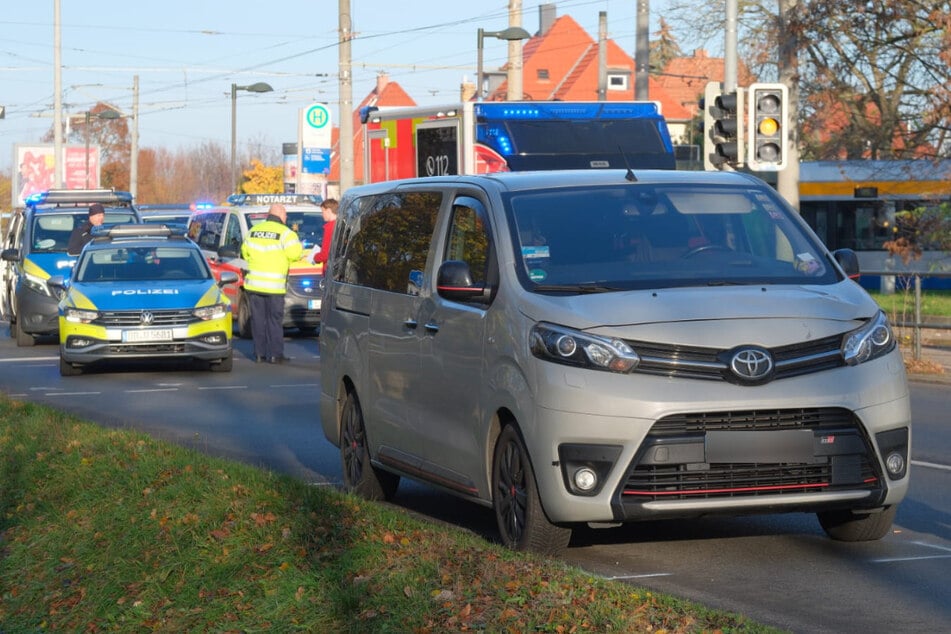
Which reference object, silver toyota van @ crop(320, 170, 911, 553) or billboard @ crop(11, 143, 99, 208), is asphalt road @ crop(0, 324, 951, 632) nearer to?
silver toyota van @ crop(320, 170, 911, 553)

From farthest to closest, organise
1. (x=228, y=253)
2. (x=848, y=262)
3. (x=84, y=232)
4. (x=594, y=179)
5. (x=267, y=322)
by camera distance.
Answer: (x=84, y=232) < (x=228, y=253) < (x=267, y=322) < (x=848, y=262) < (x=594, y=179)

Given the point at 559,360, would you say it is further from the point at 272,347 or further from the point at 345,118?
the point at 345,118

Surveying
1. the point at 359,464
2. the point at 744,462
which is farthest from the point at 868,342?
the point at 359,464

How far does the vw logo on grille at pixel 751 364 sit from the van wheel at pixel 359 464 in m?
3.11

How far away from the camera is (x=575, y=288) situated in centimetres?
779

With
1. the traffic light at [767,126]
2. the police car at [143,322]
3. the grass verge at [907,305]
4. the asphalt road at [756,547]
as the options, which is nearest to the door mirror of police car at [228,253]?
the police car at [143,322]

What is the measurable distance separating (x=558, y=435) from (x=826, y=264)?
1850mm

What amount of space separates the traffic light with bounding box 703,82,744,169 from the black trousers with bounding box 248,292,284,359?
5599 mm

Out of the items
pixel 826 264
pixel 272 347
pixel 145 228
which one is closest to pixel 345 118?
pixel 145 228

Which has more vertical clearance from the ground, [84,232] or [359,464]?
[84,232]

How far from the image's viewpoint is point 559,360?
24.3 feet

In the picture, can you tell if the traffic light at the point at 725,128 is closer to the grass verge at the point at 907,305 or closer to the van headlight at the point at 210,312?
the grass verge at the point at 907,305

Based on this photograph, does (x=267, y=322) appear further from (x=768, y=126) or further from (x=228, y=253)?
(x=768, y=126)

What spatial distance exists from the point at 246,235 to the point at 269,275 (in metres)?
3.70
